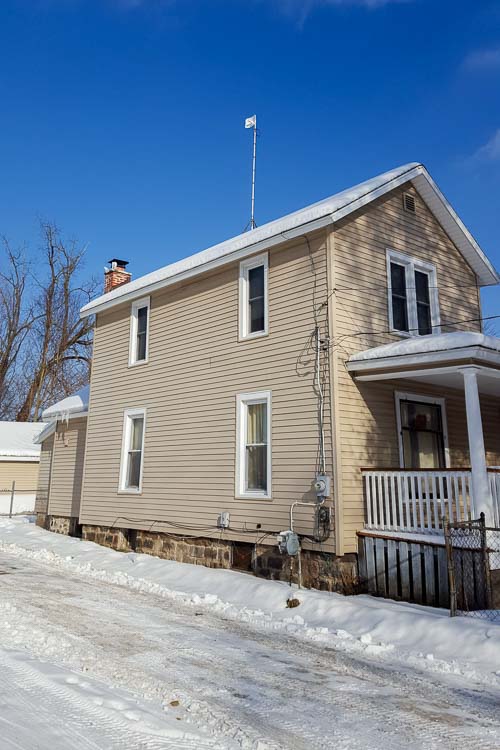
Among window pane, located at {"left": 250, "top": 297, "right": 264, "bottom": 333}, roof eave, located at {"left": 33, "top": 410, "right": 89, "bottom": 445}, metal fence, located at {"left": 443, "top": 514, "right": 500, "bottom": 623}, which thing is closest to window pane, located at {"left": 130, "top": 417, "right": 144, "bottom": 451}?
roof eave, located at {"left": 33, "top": 410, "right": 89, "bottom": 445}

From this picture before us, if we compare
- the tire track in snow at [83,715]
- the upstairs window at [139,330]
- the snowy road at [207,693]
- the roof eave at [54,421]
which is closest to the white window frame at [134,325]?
the upstairs window at [139,330]

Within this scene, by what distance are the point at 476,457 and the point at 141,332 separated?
8701mm

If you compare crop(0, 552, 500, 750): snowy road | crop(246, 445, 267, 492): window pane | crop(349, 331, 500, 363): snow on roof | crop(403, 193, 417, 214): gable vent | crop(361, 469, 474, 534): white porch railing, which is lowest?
crop(0, 552, 500, 750): snowy road

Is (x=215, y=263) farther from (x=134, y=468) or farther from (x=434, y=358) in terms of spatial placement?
(x=134, y=468)

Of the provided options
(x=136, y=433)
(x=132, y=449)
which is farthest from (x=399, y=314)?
(x=132, y=449)

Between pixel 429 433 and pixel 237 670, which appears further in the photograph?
pixel 429 433

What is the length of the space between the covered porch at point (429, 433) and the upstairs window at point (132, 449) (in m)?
5.97

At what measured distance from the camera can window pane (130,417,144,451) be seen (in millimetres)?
13781

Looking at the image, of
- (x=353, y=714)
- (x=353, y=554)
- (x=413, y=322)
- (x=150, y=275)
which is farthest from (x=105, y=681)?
(x=150, y=275)

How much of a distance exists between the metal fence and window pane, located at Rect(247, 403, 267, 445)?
12.4 feet

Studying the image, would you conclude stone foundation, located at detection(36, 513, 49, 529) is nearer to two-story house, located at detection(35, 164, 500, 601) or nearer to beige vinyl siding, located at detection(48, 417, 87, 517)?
beige vinyl siding, located at detection(48, 417, 87, 517)

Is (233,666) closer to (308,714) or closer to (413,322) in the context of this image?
(308,714)

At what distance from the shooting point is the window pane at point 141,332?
46.6 ft

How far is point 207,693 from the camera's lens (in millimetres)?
4789
